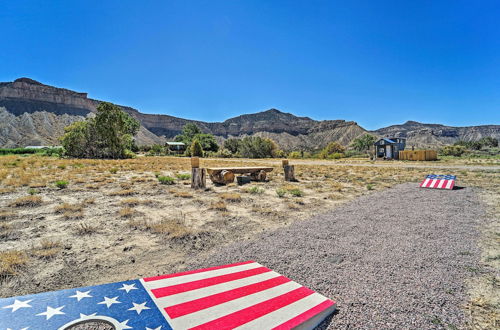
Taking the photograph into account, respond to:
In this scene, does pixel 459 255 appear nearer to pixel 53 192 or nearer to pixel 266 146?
pixel 53 192

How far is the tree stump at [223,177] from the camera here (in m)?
12.8

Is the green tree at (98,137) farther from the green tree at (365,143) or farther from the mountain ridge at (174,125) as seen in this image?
the mountain ridge at (174,125)

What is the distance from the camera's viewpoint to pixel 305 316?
2.33 metres

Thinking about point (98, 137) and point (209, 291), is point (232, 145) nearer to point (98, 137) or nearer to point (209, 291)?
point (98, 137)

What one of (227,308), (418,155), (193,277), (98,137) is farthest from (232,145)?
(227,308)

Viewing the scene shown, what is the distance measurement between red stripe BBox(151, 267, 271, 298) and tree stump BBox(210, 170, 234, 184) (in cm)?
955

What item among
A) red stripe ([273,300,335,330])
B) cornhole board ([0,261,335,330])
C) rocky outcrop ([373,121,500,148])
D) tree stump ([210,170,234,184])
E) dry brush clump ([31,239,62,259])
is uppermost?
rocky outcrop ([373,121,500,148])

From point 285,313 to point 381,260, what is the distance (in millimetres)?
2290

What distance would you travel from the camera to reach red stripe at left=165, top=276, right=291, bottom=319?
2.21 meters

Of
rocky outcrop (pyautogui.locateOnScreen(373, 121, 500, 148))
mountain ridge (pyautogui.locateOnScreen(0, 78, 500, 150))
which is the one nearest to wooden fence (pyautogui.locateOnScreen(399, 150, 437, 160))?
mountain ridge (pyautogui.locateOnScreen(0, 78, 500, 150))

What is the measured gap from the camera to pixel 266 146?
55094mm

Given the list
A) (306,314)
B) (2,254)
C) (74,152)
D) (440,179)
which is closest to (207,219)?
(2,254)

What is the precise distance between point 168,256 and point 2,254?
106 inches

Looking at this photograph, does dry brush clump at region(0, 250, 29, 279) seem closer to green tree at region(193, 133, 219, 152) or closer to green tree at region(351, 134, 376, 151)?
green tree at region(193, 133, 219, 152)
